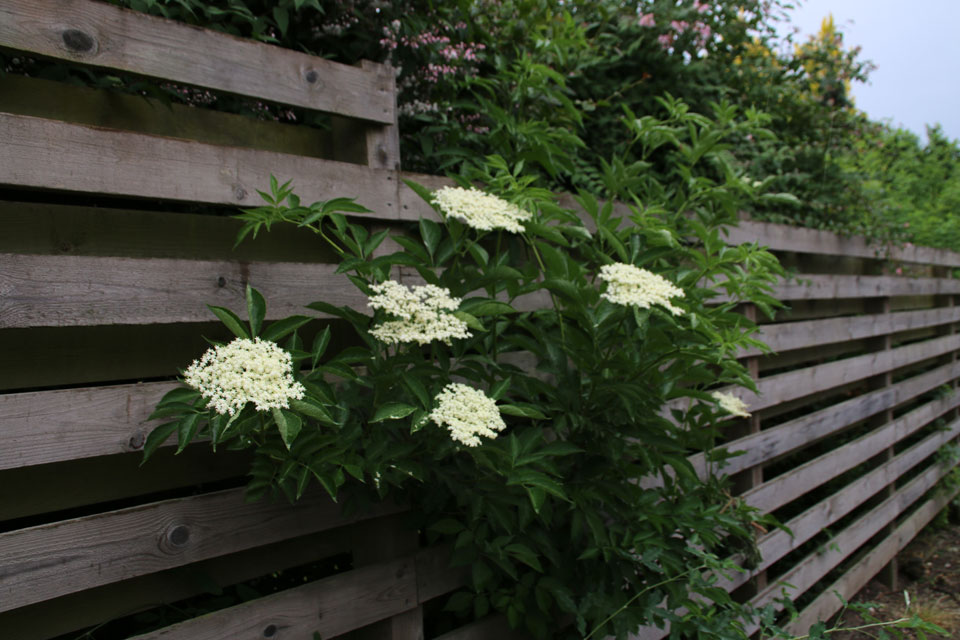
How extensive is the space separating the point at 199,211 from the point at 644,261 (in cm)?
116

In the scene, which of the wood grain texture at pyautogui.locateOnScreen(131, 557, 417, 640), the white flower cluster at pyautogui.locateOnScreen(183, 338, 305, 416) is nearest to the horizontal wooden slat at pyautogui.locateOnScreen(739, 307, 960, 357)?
the wood grain texture at pyautogui.locateOnScreen(131, 557, 417, 640)

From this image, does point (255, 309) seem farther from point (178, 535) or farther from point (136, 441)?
point (178, 535)

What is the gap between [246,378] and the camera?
1.04 meters

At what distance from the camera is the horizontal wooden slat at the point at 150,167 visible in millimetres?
1175

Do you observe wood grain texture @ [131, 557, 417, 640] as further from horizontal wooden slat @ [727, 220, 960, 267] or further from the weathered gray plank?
horizontal wooden slat @ [727, 220, 960, 267]

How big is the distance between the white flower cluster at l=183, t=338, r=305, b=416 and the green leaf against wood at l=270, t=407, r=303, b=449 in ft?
0.06

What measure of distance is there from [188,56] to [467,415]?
92 cm

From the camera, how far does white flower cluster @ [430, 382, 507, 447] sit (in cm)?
121

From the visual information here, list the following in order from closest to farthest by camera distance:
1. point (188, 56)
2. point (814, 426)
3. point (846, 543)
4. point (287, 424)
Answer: point (287, 424) → point (188, 56) → point (814, 426) → point (846, 543)

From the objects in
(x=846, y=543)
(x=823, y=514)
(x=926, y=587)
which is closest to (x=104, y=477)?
(x=823, y=514)

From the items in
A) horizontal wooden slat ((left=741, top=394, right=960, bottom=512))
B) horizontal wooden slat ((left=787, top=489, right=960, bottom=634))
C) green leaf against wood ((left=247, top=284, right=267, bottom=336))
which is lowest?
horizontal wooden slat ((left=787, top=489, right=960, bottom=634))

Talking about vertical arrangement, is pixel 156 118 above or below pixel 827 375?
above

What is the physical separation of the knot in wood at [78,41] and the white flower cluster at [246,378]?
2.05 feet

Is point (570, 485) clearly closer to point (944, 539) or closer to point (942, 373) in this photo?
point (944, 539)
